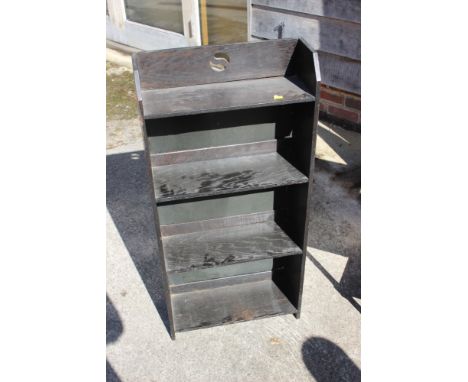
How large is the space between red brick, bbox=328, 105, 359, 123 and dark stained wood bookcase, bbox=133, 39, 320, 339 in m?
2.34

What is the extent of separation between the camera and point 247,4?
16.8ft

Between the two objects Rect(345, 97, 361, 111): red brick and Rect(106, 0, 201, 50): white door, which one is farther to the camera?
Rect(106, 0, 201, 50): white door

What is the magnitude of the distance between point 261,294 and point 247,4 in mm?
3281

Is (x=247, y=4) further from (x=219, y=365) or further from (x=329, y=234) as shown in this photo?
(x=219, y=365)

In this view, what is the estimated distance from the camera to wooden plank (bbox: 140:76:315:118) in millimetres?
2252

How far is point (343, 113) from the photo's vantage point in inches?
199

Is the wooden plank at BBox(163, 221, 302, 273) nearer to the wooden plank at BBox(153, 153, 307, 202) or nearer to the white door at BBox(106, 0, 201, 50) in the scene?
the wooden plank at BBox(153, 153, 307, 202)

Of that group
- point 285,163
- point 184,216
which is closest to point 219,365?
point 184,216

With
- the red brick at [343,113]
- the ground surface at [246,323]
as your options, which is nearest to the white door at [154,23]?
the red brick at [343,113]

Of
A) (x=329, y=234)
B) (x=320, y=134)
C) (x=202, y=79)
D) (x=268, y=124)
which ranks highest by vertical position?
(x=202, y=79)

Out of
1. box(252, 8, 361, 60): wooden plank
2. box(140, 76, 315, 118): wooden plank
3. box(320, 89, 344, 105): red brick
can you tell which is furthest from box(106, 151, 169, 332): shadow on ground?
box(320, 89, 344, 105): red brick

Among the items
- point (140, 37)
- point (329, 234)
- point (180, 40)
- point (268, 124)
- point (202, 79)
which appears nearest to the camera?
point (202, 79)

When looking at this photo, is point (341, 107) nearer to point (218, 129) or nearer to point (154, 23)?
point (218, 129)

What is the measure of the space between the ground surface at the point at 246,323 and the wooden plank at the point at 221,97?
1.53 m
